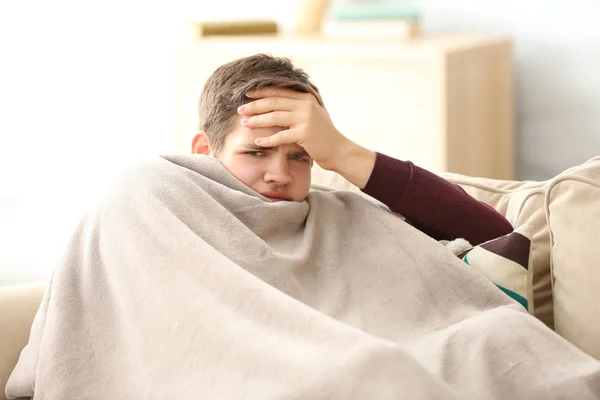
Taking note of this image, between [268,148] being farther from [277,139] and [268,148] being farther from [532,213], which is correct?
[532,213]

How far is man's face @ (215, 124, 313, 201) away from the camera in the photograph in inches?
62.8

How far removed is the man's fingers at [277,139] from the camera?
1.57 meters

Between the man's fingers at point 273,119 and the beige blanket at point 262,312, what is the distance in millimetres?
100

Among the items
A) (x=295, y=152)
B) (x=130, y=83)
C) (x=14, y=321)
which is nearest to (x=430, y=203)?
(x=295, y=152)

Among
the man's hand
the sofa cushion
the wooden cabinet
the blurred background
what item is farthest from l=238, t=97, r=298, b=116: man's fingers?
the blurred background

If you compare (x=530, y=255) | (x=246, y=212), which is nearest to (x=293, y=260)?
(x=246, y=212)

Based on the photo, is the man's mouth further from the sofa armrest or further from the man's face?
the sofa armrest

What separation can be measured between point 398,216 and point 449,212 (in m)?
0.10

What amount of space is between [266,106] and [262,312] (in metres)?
0.43

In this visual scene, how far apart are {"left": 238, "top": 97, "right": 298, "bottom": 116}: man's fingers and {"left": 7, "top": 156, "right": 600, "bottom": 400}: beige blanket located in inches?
4.4

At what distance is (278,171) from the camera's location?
5.21 feet

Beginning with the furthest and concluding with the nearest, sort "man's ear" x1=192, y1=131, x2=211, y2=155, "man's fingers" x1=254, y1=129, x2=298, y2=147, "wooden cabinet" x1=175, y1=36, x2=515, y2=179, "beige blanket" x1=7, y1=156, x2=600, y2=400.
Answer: "wooden cabinet" x1=175, y1=36, x2=515, y2=179 → "man's ear" x1=192, y1=131, x2=211, y2=155 → "man's fingers" x1=254, y1=129, x2=298, y2=147 → "beige blanket" x1=7, y1=156, x2=600, y2=400

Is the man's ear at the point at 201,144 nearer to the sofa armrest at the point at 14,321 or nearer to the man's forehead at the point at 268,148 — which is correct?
the man's forehead at the point at 268,148

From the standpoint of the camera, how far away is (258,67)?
1.69 m
